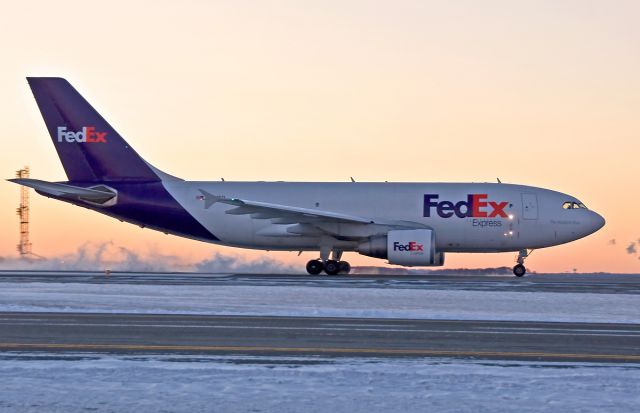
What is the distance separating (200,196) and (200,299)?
18.5 meters

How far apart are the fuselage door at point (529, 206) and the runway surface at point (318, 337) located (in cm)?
2238

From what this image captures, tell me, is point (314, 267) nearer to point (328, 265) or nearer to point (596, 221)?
point (328, 265)

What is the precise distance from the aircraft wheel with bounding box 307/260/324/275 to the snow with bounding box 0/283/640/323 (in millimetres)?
11684

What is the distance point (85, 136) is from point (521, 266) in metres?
21.5

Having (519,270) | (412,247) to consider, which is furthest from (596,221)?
(412,247)

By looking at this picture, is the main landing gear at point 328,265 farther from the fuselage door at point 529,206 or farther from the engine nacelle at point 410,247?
the fuselage door at point 529,206

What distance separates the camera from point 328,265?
139 ft

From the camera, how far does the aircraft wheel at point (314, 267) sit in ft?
140

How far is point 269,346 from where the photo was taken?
15133 millimetres

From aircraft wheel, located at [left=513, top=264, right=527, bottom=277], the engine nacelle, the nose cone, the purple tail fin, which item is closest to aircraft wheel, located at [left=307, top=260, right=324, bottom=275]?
the engine nacelle

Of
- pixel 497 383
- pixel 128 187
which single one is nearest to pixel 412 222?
pixel 128 187

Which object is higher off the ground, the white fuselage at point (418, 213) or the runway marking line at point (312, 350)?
the white fuselage at point (418, 213)

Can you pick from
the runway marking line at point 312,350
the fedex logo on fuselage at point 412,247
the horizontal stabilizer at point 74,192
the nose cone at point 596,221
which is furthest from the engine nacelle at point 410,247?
the runway marking line at point 312,350

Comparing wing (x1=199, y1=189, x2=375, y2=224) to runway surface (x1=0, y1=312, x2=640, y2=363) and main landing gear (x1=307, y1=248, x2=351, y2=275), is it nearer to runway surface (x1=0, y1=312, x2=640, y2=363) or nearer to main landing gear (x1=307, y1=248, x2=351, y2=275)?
main landing gear (x1=307, y1=248, x2=351, y2=275)
